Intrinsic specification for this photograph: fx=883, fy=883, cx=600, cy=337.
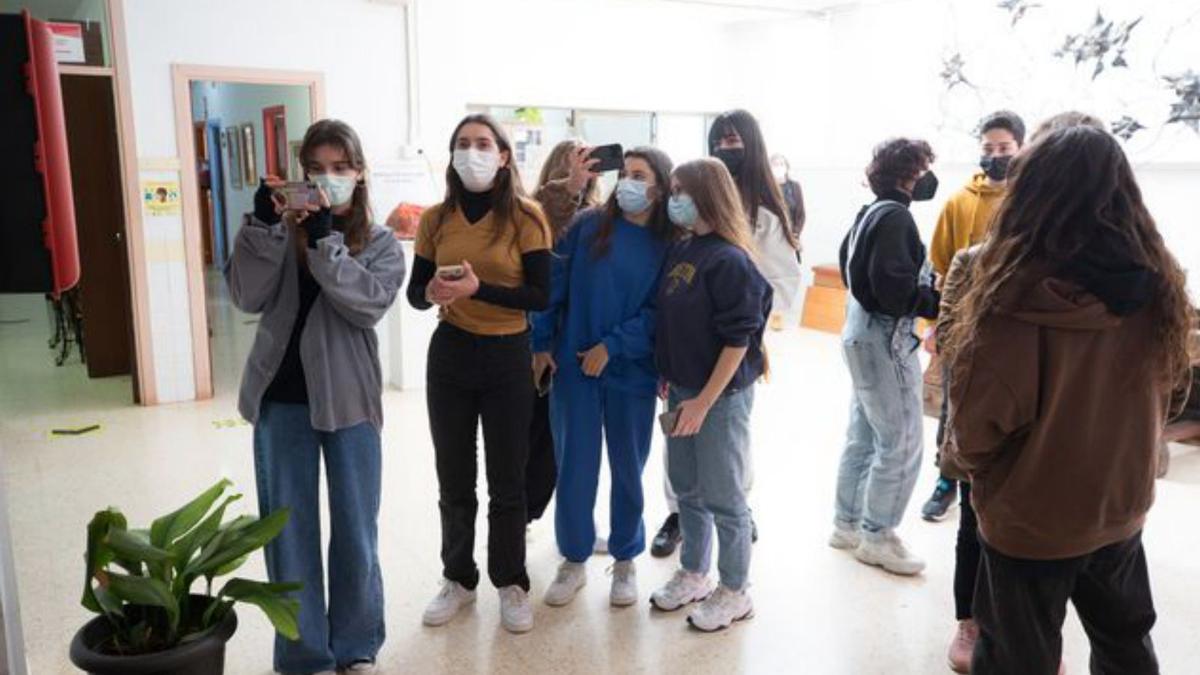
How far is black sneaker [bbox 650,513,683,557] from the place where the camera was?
10.4 ft

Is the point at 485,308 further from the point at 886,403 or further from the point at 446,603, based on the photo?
the point at 886,403

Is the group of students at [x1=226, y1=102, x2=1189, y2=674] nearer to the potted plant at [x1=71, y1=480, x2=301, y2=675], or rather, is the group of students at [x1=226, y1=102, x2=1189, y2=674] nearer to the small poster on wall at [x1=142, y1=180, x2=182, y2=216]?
the potted plant at [x1=71, y1=480, x2=301, y2=675]

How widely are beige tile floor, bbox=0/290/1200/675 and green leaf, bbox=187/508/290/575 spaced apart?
668mm

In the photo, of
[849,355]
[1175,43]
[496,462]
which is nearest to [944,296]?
[849,355]

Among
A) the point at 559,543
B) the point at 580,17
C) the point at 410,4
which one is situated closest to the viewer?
the point at 559,543

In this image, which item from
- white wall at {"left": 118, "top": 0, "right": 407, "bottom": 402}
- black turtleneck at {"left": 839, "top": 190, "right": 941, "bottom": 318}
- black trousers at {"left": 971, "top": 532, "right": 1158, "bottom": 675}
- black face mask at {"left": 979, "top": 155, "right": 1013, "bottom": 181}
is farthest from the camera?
white wall at {"left": 118, "top": 0, "right": 407, "bottom": 402}

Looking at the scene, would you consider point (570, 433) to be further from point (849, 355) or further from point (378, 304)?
point (849, 355)

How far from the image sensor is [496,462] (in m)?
2.54

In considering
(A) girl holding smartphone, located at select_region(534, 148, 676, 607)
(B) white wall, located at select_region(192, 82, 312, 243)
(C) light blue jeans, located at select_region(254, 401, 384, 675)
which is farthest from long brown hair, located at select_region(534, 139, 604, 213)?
(B) white wall, located at select_region(192, 82, 312, 243)

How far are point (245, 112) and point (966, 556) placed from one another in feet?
28.0

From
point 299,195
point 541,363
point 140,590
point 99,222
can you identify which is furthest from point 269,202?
point 99,222

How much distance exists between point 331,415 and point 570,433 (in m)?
0.80

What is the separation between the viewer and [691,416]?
2453 mm

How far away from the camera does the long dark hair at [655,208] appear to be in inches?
102
